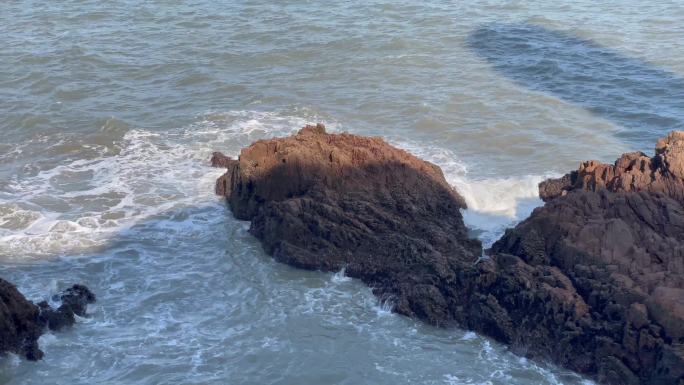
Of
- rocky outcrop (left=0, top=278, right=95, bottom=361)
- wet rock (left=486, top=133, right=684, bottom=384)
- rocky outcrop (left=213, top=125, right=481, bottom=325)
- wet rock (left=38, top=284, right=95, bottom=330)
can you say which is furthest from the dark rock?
wet rock (left=486, top=133, right=684, bottom=384)

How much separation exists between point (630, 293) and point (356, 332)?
18.5 ft

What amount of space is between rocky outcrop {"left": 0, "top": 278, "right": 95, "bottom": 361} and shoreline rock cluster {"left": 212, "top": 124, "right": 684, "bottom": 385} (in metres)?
5.16

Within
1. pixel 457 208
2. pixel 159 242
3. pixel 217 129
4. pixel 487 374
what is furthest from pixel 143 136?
pixel 487 374

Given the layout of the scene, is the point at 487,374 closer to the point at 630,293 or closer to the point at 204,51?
the point at 630,293

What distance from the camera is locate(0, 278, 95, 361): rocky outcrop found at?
2012cm

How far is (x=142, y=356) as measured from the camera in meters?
20.3

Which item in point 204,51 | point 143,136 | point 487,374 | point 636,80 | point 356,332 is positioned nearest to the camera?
point 487,374

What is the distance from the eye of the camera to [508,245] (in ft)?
74.2

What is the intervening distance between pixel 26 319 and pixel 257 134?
12.5 metres

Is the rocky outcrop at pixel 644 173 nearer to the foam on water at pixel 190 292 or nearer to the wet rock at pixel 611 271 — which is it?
the wet rock at pixel 611 271

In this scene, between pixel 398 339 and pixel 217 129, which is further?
pixel 217 129

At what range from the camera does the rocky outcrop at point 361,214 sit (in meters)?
22.3

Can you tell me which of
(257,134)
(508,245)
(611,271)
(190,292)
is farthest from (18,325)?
(257,134)

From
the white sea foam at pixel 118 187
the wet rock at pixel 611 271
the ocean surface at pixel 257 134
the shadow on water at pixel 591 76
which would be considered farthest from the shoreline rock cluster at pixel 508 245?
the shadow on water at pixel 591 76
